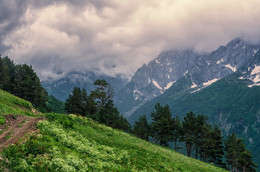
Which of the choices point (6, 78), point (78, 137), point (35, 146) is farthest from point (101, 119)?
point (35, 146)

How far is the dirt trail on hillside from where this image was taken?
1434 centimetres

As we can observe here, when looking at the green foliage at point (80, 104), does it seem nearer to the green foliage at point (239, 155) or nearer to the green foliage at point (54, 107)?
the green foliage at point (54, 107)

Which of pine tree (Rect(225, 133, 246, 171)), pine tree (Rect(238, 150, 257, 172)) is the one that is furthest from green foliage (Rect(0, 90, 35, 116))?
pine tree (Rect(225, 133, 246, 171))

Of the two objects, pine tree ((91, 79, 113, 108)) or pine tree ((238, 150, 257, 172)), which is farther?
pine tree ((238, 150, 257, 172))

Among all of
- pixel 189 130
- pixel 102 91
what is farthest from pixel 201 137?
pixel 102 91

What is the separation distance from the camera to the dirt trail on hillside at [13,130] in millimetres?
14342

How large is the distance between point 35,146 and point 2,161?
221 centimetres

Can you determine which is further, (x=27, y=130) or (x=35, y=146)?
(x=27, y=130)

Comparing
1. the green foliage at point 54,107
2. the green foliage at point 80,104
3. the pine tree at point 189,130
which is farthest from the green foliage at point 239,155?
the green foliage at point 54,107

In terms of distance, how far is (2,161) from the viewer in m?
10.4

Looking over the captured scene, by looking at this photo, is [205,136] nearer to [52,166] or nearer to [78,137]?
[78,137]

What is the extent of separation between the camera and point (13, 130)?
17.0m

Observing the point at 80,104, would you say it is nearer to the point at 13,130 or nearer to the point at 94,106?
the point at 94,106

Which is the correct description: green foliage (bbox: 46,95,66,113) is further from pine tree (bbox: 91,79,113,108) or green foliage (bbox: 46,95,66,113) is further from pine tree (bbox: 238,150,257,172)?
pine tree (bbox: 238,150,257,172)
